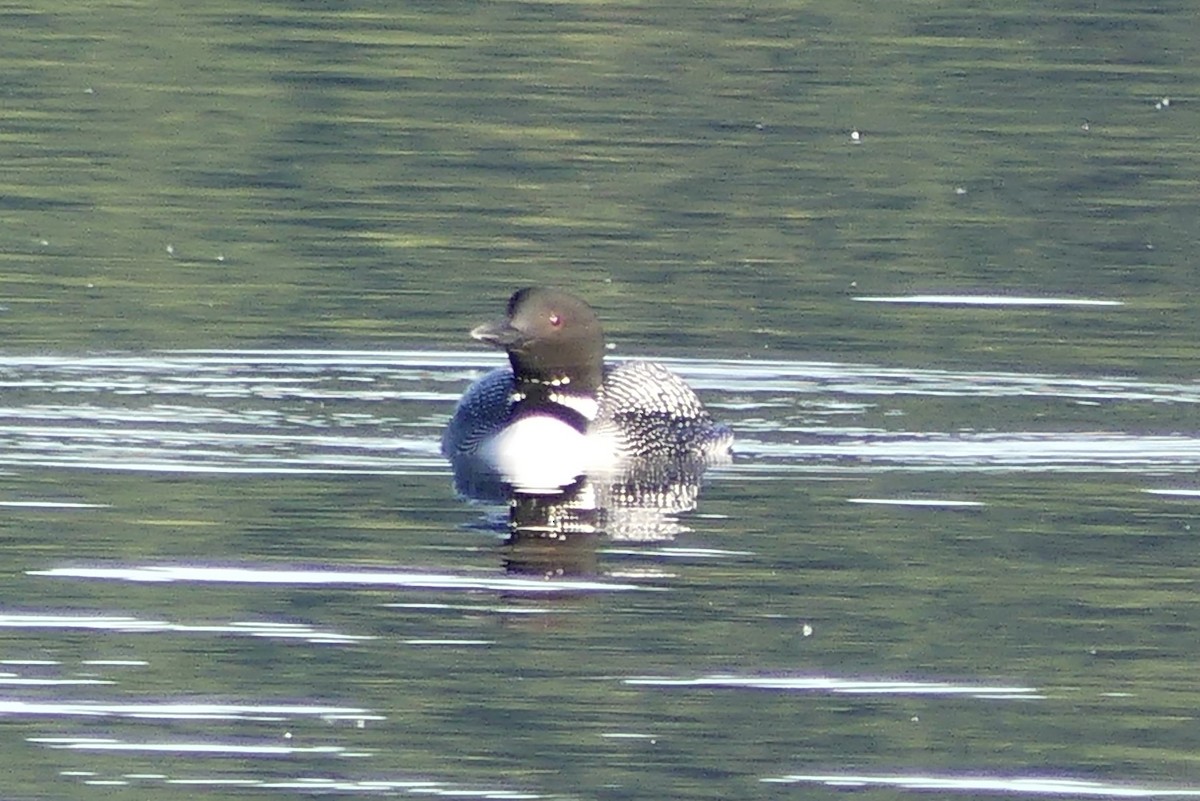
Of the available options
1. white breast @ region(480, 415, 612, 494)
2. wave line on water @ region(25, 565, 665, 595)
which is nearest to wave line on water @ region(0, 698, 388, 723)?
wave line on water @ region(25, 565, 665, 595)

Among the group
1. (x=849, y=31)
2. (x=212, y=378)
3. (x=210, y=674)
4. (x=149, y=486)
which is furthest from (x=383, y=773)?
(x=849, y=31)

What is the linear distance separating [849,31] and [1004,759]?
2047 cm

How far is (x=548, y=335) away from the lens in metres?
12.9

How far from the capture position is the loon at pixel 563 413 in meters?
12.5

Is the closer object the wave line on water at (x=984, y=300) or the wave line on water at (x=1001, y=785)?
the wave line on water at (x=1001, y=785)

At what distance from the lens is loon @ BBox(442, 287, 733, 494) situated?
12.5 meters

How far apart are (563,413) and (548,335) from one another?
0.31m

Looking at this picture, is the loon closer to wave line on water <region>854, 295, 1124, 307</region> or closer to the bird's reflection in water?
the bird's reflection in water

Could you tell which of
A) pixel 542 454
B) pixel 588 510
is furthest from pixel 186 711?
pixel 542 454

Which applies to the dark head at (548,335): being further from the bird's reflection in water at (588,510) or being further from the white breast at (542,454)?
the bird's reflection in water at (588,510)

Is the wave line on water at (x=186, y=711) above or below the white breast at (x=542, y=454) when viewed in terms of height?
below

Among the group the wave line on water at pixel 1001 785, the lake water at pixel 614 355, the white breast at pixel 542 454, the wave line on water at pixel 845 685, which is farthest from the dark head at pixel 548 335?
the wave line on water at pixel 1001 785

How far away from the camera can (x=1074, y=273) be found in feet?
56.1

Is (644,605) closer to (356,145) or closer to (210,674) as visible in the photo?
(210,674)
